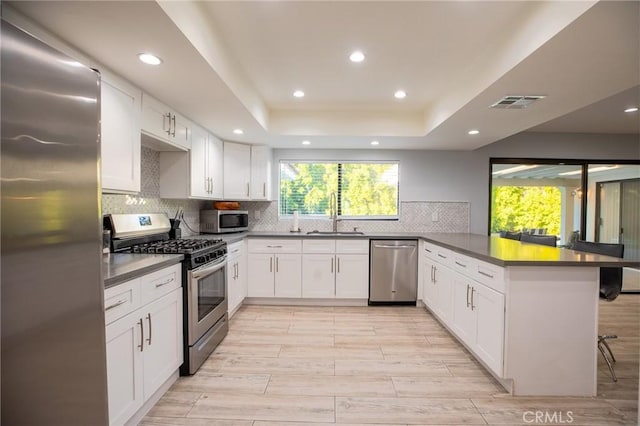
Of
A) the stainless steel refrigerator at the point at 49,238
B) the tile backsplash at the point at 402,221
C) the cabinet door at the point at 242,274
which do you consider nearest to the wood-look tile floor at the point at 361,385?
the cabinet door at the point at 242,274

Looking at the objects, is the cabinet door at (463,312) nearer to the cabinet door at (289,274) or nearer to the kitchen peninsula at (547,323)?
the kitchen peninsula at (547,323)

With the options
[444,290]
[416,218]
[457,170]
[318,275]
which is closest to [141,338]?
[318,275]

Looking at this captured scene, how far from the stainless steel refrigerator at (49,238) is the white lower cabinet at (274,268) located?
2593 millimetres

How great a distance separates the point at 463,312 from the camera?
2578 millimetres

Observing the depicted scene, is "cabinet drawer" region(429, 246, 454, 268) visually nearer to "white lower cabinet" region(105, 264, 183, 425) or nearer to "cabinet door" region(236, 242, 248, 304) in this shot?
"cabinet door" region(236, 242, 248, 304)

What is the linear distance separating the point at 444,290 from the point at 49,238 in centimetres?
306

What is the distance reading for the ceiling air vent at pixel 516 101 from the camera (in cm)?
229

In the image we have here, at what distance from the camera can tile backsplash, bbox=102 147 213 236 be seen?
2.36 m

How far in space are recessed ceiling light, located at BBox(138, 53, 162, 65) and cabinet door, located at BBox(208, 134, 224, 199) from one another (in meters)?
1.65

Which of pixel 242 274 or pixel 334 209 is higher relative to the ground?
pixel 334 209

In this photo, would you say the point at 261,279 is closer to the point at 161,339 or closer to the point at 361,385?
the point at 161,339

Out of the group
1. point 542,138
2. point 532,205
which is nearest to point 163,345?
point 532,205

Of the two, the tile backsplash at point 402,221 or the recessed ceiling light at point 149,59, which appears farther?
the tile backsplash at point 402,221

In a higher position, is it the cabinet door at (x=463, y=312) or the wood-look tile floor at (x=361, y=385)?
the cabinet door at (x=463, y=312)
